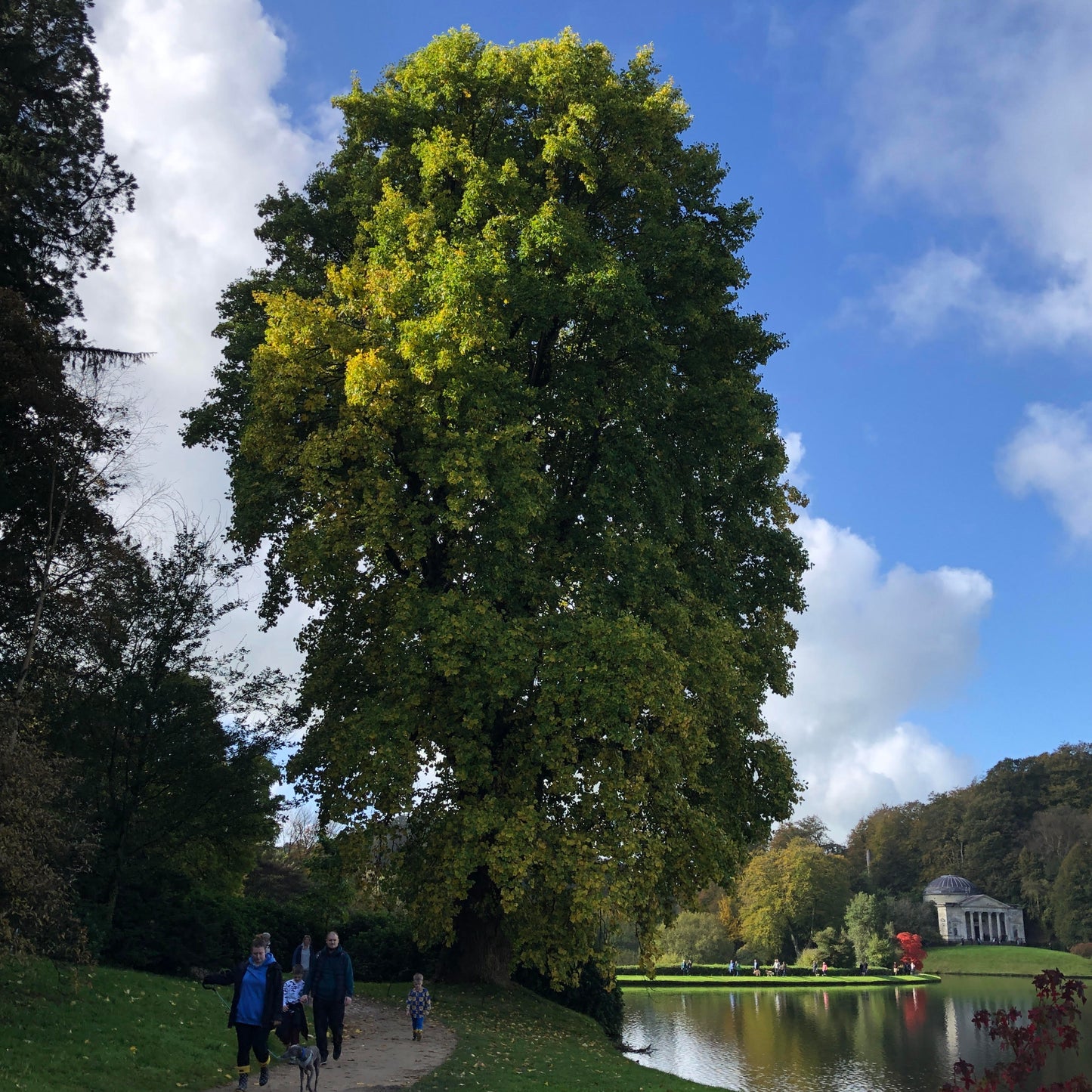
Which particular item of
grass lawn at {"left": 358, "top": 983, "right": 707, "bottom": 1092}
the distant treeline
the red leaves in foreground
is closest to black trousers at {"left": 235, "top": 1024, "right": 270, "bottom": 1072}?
grass lawn at {"left": 358, "top": 983, "right": 707, "bottom": 1092}

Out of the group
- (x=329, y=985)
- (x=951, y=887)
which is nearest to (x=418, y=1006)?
(x=329, y=985)

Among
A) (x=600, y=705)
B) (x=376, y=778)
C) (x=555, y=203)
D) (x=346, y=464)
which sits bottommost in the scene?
(x=376, y=778)

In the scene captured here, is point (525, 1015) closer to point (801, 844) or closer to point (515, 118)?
point (515, 118)

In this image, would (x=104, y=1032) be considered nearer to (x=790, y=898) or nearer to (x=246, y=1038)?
(x=246, y=1038)

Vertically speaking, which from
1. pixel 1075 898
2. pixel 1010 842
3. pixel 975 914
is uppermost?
pixel 1010 842

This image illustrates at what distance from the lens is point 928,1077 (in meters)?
25.8

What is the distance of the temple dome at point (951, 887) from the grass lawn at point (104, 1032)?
328 feet

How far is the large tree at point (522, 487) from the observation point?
61.2 feet

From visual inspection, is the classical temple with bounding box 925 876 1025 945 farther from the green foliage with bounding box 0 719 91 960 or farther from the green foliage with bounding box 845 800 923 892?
the green foliage with bounding box 0 719 91 960

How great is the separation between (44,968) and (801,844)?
223 ft

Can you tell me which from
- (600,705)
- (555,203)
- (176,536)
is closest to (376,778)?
(600,705)

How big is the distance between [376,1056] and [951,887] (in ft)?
330

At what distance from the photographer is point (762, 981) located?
55.6 metres

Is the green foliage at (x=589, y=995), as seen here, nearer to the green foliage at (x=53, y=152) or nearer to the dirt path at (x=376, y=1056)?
the dirt path at (x=376, y=1056)
